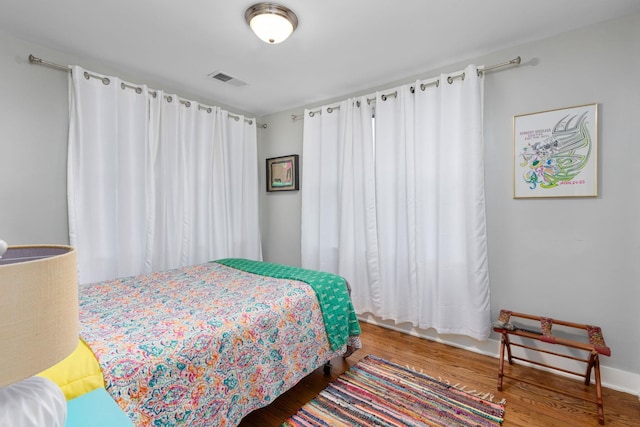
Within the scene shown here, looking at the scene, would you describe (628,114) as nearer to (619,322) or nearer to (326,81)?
(619,322)

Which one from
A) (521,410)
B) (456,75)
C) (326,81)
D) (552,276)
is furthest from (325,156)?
(521,410)

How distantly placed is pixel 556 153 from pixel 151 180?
134 inches

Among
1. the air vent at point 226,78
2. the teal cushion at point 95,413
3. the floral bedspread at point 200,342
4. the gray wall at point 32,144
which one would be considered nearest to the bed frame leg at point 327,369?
the floral bedspread at point 200,342

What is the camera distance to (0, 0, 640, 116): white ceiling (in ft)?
6.15

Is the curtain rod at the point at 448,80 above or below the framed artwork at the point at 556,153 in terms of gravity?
above

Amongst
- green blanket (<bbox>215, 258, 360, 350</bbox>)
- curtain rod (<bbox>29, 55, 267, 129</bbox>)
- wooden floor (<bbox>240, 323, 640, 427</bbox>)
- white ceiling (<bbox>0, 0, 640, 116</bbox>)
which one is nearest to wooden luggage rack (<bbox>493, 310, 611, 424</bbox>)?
wooden floor (<bbox>240, 323, 640, 427</bbox>)

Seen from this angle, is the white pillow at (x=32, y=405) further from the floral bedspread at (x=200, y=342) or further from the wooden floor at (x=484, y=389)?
the wooden floor at (x=484, y=389)

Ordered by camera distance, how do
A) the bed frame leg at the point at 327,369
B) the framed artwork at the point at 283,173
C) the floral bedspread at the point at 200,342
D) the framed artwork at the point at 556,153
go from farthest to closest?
the framed artwork at the point at 283,173 → the bed frame leg at the point at 327,369 → the framed artwork at the point at 556,153 → the floral bedspread at the point at 200,342

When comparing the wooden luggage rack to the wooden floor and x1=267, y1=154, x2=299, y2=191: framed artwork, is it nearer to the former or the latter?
the wooden floor

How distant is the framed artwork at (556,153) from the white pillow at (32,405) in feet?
9.17

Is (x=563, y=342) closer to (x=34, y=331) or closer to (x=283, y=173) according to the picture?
A: (x=34, y=331)

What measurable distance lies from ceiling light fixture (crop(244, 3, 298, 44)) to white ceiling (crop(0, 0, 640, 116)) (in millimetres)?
49

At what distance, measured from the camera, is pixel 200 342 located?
1355mm

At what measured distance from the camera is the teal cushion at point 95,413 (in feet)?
2.50
